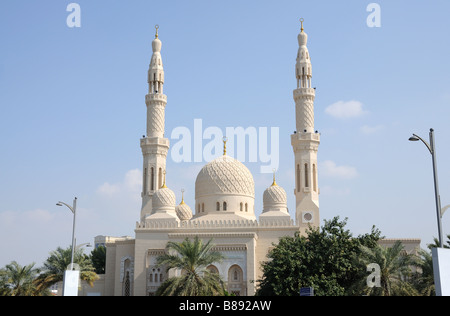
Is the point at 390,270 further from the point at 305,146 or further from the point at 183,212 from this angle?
the point at 183,212

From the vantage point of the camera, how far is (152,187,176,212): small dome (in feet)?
145

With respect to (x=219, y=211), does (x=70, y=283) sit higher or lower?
lower

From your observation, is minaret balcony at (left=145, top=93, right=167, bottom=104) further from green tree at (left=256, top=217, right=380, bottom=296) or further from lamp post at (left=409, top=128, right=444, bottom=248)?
lamp post at (left=409, top=128, right=444, bottom=248)

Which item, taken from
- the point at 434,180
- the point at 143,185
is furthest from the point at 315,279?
the point at 143,185

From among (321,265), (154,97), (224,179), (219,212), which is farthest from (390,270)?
(154,97)

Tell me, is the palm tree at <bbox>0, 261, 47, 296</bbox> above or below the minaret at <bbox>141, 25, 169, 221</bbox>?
below

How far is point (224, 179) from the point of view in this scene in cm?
4628

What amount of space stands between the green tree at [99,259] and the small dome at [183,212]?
666 inches

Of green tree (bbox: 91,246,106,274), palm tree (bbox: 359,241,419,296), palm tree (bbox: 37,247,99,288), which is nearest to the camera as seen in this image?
palm tree (bbox: 359,241,419,296)

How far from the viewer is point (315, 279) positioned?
2891 cm

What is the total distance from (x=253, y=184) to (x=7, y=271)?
2199 cm

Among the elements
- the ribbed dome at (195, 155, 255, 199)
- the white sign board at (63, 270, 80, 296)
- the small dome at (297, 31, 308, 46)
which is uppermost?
the small dome at (297, 31, 308, 46)

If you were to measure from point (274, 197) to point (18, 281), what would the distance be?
808 inches

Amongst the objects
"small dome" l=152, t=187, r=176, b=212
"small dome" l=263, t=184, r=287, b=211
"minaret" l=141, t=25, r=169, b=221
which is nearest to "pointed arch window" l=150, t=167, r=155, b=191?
"minaret" l=141, t=25, r=169, b=221
